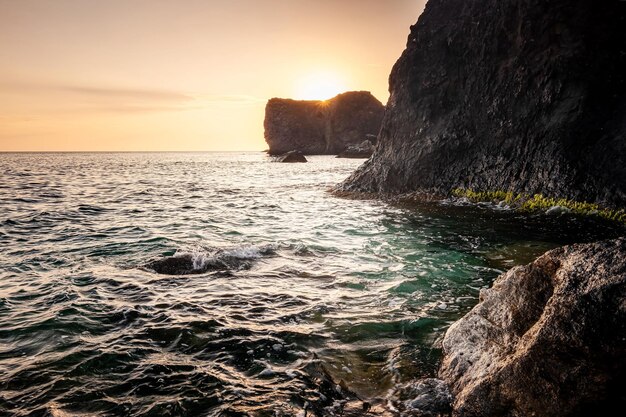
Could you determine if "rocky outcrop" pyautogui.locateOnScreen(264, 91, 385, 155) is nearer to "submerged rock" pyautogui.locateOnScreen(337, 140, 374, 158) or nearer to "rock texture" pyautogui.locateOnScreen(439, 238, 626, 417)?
"submerged rock" pyautogui.locateOnScreen(337, 140, 374, 158)

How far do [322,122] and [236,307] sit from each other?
387 feet

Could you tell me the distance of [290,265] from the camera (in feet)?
29.8

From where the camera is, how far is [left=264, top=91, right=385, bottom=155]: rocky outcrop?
360 ft

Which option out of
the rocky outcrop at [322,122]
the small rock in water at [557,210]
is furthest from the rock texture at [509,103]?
the rocky outcrop at [322,122]

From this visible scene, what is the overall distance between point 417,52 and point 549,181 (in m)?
12.1

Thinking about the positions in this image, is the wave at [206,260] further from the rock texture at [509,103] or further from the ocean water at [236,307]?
the rock texture at [509,103]

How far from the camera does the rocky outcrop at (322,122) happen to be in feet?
360

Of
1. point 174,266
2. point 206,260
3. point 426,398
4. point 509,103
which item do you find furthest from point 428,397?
point 509,103

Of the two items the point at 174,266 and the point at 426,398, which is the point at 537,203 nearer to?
the point at 426,398

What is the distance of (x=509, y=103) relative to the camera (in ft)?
59.4

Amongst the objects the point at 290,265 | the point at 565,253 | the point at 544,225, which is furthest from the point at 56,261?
the point at 544,225

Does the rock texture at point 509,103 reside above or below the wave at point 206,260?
above

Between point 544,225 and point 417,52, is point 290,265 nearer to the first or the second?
point 544,225

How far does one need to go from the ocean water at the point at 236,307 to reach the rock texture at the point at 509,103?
346 cm
